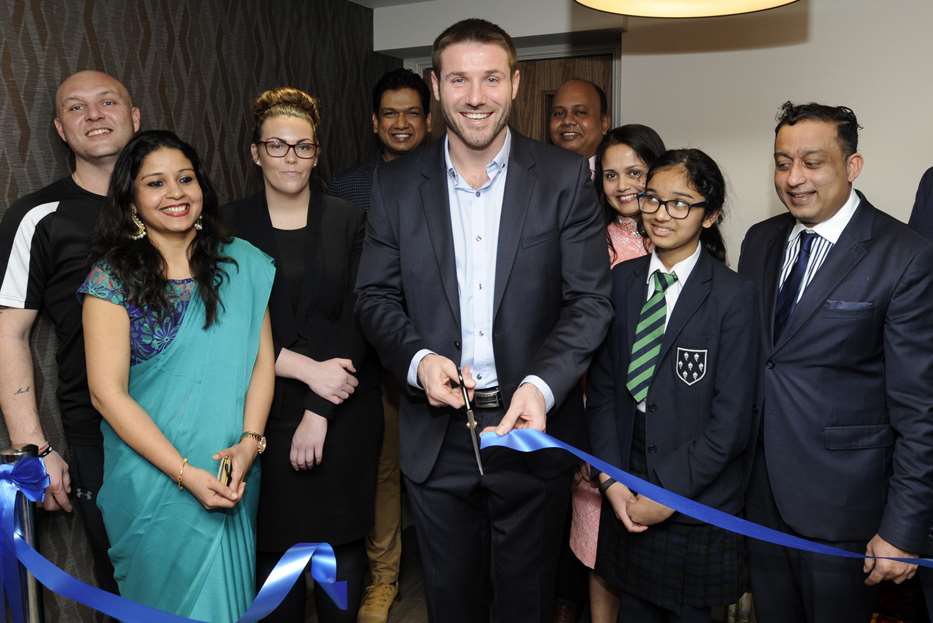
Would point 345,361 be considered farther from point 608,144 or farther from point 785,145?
point 785,145

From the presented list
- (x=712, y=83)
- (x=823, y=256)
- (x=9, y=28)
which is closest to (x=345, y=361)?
(x=823, y=256)

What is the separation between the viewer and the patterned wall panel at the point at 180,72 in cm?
253

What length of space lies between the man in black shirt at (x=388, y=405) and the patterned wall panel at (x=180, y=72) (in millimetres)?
581

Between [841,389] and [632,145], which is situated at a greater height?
[632,145]

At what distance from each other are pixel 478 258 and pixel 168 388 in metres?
0.86

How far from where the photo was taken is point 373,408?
249 cm

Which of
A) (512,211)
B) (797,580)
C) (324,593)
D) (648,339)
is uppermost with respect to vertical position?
(512,211)

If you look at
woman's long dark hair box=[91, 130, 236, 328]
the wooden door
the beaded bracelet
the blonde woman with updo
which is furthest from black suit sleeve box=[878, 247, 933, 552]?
the wooden door

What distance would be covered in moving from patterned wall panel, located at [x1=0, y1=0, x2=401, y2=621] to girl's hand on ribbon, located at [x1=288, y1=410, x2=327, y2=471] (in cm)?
89

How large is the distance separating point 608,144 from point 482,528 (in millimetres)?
1310

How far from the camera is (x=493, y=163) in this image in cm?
196

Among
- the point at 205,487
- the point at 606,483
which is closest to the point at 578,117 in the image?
the point at 606,483

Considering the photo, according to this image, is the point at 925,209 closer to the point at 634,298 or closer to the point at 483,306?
the point at 634,298

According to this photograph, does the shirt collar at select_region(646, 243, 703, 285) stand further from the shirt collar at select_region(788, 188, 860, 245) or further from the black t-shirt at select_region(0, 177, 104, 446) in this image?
the black t-shirt at select_region(0, 177, 104, 446)
